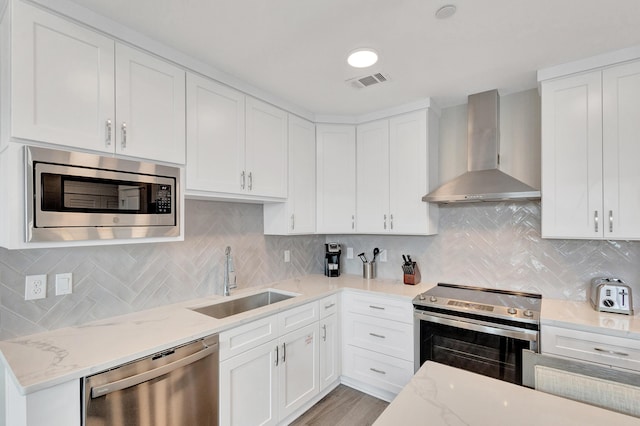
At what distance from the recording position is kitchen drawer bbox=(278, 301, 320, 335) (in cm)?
216

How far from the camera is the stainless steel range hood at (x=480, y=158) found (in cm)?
235

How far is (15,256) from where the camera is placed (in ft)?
5.12

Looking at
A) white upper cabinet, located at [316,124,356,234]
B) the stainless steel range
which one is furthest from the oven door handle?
white upper cabinet, located at [316,124,356,234]

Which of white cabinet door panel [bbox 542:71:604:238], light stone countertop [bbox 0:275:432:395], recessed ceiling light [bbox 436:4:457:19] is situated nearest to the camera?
light stone countertop [bbox 0:275:432:395]

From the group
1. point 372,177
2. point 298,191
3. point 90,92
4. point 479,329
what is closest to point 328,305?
point 298,191

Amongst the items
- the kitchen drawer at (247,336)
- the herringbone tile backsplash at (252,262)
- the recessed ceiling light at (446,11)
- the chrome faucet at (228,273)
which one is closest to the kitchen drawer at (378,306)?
the herringbone tile backsplash at (252,262)

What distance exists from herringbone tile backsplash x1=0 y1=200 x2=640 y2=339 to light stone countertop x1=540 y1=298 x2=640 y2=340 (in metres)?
0.29

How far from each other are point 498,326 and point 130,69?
267 centimetres

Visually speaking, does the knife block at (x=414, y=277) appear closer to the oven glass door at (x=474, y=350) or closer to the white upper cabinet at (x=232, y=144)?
the oven glass door at (x=474, y=350)

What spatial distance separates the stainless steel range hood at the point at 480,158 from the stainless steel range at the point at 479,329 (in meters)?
0.77

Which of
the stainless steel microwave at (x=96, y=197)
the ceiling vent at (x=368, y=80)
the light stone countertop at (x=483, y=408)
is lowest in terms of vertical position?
the light stone countertop at (x=483, y=408)

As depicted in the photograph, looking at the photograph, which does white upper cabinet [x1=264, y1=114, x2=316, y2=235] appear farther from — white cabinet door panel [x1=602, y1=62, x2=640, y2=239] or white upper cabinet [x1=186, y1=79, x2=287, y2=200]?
white cabinet door panel [x1=602, y1=62, x2=640, y2=239]

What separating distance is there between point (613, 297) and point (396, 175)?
5.52 feet

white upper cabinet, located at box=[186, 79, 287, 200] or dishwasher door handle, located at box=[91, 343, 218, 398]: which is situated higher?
white upper cabinet, located at box=[186, 79, 287, 200]
